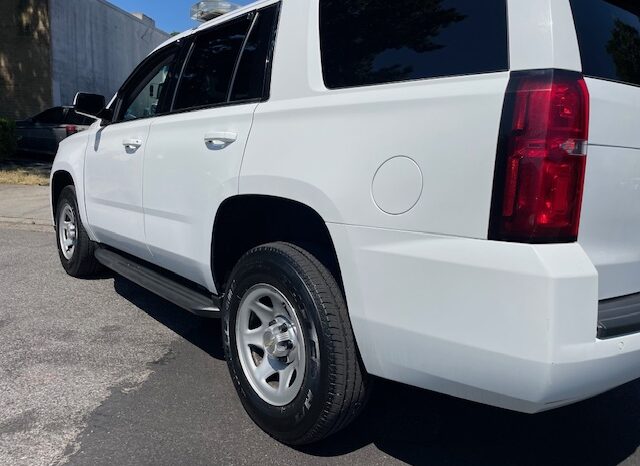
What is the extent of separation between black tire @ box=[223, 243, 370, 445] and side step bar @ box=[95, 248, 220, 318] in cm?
62

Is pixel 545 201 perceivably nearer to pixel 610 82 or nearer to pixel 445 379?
pixel 610 82

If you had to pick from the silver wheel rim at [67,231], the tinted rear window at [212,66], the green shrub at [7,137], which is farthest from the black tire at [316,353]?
the green shrub at [7,137]

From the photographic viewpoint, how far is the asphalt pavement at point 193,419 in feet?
8.92

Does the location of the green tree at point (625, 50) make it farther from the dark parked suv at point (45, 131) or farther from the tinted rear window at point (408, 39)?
the dark parked suv at point (45, 131)

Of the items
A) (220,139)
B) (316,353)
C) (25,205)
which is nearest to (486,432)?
(316,353)

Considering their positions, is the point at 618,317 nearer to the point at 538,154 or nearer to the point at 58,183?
the point at 538,154

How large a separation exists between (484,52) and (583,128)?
0.42 meters

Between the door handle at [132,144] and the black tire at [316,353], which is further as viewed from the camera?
the door handle at [132,144]

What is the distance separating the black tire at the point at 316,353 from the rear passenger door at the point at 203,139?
1.70 ft

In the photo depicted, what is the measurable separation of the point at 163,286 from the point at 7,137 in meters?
12.9

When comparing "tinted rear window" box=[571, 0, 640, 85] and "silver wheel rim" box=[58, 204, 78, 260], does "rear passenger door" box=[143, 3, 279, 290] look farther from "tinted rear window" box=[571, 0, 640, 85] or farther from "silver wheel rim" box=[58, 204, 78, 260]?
"silver wheel rim" box=[58, 204, 78, 260]

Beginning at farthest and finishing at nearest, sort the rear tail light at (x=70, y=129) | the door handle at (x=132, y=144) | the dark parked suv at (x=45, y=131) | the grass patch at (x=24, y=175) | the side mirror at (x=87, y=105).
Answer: the dark parked suv at (x=45, y=131), the rear tail light at (x=70, y=129), the grass patch at (x=24, y=175), the side mirror at (x=87, y=105), the door handle at (x=132, y=144)

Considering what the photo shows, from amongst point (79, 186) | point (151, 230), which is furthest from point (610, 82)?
point (79, 186)

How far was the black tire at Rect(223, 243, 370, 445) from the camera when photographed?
2.42 meters
